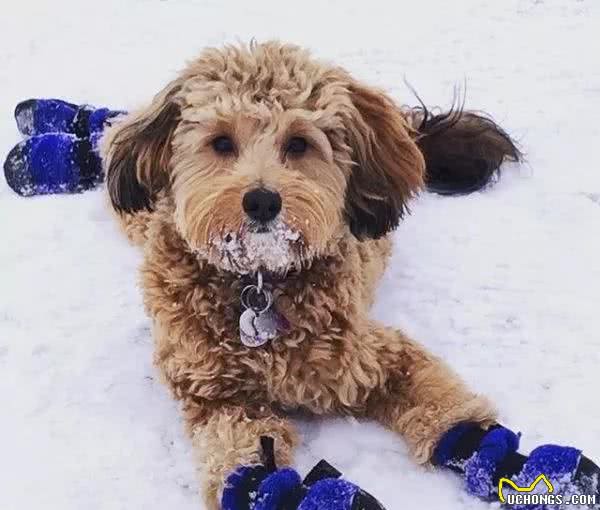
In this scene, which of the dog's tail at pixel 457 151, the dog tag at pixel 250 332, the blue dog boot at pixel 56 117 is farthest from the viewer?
the blue dog boot at pixel 56 117

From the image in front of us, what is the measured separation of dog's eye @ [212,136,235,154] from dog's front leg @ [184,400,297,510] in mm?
970

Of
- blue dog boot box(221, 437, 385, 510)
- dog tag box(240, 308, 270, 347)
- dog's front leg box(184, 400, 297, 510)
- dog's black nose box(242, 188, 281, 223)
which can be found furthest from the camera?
dog tag box(240, 308, 270, 347)

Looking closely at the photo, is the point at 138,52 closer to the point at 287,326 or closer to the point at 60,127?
the point at 60,127

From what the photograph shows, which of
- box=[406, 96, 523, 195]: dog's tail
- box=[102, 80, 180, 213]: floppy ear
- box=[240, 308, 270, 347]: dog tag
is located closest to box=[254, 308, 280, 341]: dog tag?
box=[240, 308, 270, 347]: dog tag

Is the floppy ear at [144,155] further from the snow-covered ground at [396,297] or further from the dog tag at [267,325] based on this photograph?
the snow-covered ground at [396,297]

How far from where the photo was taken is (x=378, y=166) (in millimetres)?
3553

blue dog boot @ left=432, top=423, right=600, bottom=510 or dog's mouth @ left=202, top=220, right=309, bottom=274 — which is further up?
dog's mouth @ left=202, top=220, right=309, bottom=274

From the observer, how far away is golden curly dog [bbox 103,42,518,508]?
3189 mm

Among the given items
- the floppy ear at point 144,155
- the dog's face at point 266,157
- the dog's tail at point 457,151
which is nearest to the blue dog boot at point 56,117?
the dog's tail at point 457,151

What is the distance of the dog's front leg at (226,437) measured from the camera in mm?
3176

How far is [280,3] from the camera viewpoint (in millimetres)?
9430

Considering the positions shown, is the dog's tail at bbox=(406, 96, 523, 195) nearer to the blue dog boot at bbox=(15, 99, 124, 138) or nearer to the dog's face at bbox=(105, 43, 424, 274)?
the dog's face at bbox=(105, 43, 424, 274)

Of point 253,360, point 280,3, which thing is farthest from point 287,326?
point 280,3

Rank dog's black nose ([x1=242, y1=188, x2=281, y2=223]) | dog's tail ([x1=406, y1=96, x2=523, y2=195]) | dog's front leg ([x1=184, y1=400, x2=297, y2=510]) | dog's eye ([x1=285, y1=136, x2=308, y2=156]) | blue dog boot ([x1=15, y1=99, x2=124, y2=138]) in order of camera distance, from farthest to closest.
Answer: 1. blue dog boot ([x1=15, y1=99, x2=124, y2=138])
2. dog's tail ([x1=406, y1=96, x2=523, y2=195])
3. dog's eye ([x1=285, y1=136, x2=308, y2=156])
4. dog's front leg ([x1=184, y1=400, x2=297, y2=510])
5. dog's black nose ([x1=242, y1=188, x2=281, y2=223])
